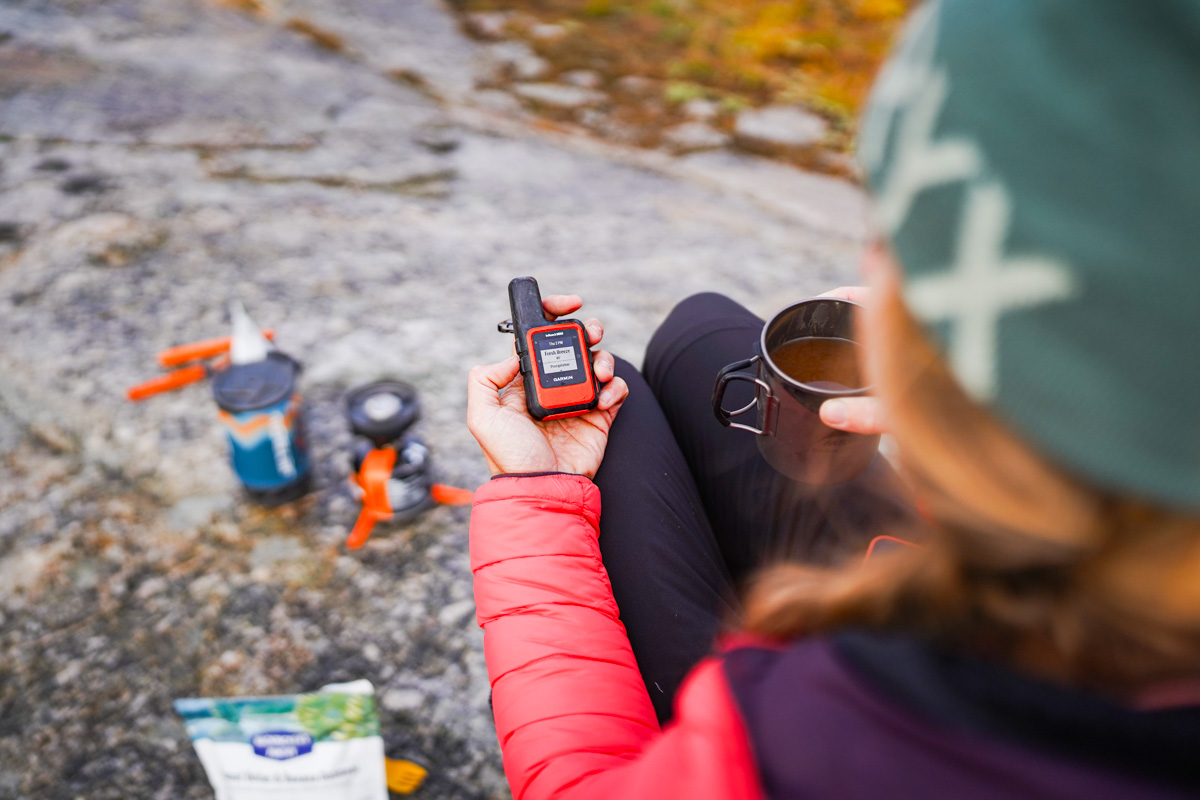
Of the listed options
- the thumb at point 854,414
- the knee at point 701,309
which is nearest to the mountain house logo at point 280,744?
the thumb at point 854,414

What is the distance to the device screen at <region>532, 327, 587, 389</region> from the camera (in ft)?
4.91

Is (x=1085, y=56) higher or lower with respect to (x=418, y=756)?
higher

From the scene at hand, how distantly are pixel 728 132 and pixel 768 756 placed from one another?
4.70 m

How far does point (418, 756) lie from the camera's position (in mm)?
1551

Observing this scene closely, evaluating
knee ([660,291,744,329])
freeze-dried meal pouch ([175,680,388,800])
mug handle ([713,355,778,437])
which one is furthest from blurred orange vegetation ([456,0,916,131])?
freeze-dried meal pouch ([175,680,388,800])

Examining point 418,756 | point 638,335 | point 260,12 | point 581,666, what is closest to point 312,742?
point 418,756

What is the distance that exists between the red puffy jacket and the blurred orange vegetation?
4.52 meters

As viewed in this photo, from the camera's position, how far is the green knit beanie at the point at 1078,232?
1.48 feet

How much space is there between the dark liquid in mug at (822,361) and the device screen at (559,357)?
454mm

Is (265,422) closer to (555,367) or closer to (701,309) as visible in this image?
(555,367)

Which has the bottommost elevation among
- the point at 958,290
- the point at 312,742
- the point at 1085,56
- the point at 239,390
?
the point at 312,742

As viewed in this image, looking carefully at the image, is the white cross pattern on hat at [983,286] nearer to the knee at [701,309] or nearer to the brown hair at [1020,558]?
the brown hair at [1020,558]

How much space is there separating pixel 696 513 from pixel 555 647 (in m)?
0.47

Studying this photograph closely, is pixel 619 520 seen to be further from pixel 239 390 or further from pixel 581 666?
pixel 239 390
